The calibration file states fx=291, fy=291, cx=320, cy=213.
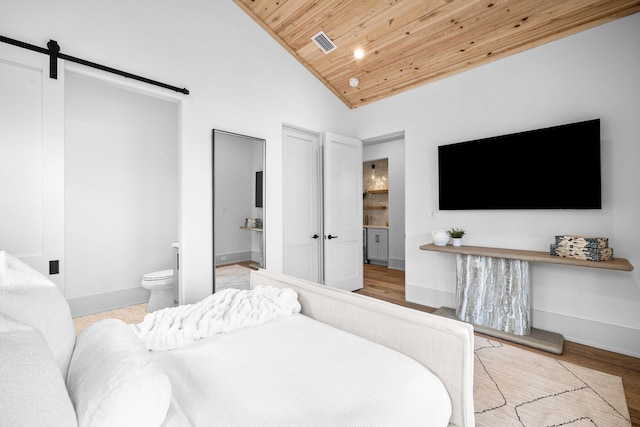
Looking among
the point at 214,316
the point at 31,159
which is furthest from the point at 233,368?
the point at 31,159

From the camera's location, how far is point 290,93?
12.0 feet

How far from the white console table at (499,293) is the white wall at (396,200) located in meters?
2.72

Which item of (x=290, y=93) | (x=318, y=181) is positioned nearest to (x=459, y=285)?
(x=318, y=181)

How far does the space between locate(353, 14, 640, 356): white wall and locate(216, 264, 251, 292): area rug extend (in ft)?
7.30

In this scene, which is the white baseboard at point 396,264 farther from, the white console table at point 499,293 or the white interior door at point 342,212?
the white console table at point 499,293

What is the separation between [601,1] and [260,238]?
12.2ft

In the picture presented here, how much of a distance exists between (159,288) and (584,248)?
A: 408 centimetres

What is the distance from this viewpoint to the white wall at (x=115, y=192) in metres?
3.22

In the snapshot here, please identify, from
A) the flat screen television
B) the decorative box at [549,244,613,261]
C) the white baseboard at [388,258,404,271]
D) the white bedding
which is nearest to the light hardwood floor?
the decorative box at [549,244,613,261]

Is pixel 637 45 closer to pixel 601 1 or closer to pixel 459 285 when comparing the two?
pixel 601 1

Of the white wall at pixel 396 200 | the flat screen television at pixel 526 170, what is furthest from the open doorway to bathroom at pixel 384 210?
the flat screen television at pixel 526 170

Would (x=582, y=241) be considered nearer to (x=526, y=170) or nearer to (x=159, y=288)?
(x=526, y=170)

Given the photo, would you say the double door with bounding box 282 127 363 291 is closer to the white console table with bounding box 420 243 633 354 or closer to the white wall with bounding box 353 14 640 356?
the white wall with bounding box 353 14 640 356

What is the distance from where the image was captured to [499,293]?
291 cm
